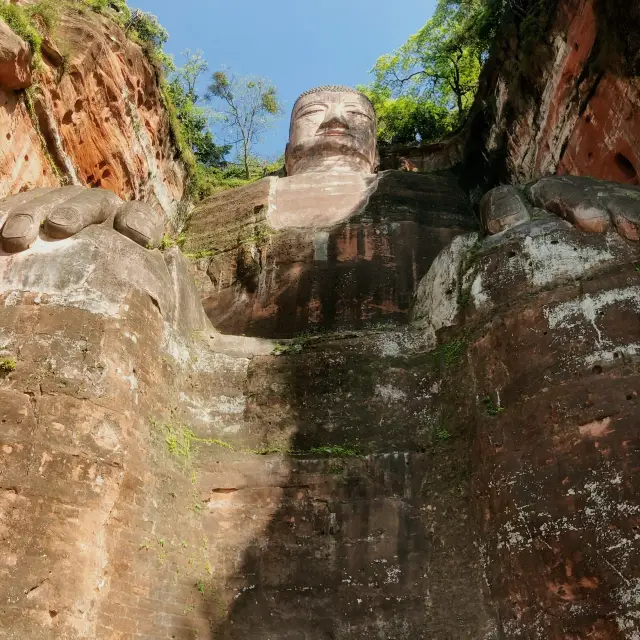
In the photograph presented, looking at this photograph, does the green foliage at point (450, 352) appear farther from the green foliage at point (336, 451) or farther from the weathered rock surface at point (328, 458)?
the green foliage at point (336, 451)

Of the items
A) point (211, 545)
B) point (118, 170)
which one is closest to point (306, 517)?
point (211, 545)

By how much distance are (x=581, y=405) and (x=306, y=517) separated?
260 centimetres

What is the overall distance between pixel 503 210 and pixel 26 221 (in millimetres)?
4746

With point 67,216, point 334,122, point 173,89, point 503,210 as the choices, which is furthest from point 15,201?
point 173,89

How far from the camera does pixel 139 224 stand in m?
7.98

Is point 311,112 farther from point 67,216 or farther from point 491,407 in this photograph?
point 491,407

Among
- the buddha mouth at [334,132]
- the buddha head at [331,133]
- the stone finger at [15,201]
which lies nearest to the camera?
the stone finger at [15,201]

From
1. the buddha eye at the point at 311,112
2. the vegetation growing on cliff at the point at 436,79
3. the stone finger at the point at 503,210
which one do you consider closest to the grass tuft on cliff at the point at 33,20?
the stone finger at the point at 503,210

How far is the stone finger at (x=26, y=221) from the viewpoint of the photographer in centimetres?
725

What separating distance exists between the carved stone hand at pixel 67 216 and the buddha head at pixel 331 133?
8.78 meters

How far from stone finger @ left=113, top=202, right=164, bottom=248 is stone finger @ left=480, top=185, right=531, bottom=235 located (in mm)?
3454

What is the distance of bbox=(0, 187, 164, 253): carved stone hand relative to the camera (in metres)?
7.33

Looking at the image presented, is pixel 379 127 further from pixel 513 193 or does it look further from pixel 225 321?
pixel 513 193

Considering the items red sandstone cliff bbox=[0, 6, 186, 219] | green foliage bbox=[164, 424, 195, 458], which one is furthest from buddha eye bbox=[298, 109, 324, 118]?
green foliage bbox=[164, 424, 195, 458]
